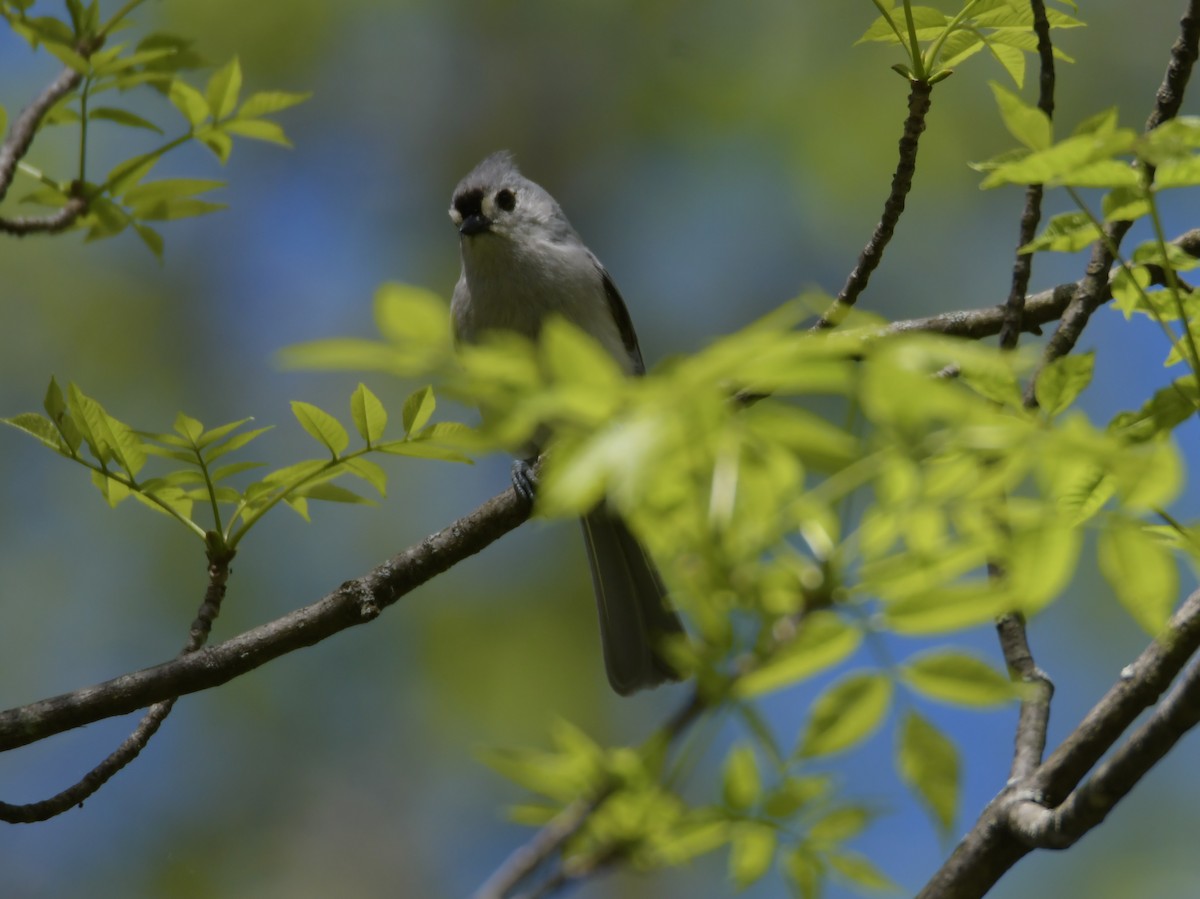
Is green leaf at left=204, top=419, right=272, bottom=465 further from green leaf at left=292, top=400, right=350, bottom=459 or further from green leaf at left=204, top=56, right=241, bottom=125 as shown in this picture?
green leaf at left=204, top=56, right=241, bottom=125

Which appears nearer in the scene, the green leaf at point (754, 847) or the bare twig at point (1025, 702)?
the green leaf at point (754, 847)

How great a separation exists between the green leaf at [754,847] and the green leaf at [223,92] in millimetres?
1690

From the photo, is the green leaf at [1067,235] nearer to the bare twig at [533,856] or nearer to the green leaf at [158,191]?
the bare twig at [533,856]

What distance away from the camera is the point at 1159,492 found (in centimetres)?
108

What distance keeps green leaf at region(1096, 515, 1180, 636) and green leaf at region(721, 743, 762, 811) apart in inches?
15.6

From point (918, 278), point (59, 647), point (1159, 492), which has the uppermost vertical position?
point (1159, 492)

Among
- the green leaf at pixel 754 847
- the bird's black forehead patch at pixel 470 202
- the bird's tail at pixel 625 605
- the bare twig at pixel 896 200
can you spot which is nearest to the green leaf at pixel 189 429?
the bare twig at pixel 896 200

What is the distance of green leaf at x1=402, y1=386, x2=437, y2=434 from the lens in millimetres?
2043

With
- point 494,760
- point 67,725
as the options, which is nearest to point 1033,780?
point 494,760

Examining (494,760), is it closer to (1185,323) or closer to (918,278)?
(1185,323)

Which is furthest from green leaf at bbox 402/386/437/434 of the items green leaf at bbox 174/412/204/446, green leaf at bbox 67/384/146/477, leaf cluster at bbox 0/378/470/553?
green leaf at bbox 67/384/146/477

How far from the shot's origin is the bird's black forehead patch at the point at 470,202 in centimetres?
477

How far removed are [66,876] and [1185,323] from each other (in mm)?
8344

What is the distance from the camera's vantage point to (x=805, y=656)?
1009 millimetres
